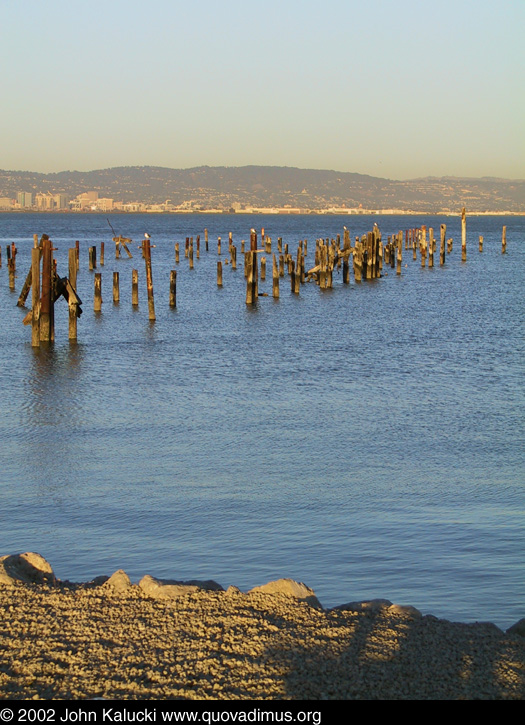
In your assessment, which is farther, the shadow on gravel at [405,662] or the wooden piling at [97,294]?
the wooden piling at [97,294]

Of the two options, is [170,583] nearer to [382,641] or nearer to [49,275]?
[382,641]

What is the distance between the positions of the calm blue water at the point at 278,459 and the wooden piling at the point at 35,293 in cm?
53

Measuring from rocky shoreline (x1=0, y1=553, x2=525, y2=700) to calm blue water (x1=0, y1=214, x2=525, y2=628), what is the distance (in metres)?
1.16

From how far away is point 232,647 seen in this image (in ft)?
18.1

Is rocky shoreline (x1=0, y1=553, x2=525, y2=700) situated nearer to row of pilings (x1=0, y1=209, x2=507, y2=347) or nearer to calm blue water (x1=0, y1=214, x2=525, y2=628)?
calm blue water (x1=0, y1=214, x2=525, y2=628)

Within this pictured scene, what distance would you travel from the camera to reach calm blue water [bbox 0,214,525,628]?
27.0 ft

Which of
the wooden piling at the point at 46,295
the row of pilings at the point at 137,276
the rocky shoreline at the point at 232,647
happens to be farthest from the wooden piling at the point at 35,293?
the rocky shoreline at the point at 232,647

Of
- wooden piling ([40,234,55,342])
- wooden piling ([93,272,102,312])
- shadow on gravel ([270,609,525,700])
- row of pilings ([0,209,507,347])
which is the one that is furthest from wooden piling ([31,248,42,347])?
shadow on gravel ([270,609,525,700])

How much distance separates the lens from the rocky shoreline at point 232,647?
5.08 meters

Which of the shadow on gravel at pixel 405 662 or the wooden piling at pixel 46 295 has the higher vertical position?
the wooden piling at pixel 46 295

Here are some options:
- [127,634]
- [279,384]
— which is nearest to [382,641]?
[127,634]

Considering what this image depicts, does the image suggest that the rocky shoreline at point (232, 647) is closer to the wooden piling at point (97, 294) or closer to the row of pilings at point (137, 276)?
the row of pilings at point (137, 276)

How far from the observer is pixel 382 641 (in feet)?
18.6
